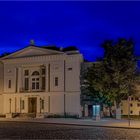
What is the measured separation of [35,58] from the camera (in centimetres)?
5503

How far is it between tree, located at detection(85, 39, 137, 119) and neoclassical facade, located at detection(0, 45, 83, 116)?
20.6 feet

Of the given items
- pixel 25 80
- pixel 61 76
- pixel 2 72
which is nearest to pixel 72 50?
pixel 61 76

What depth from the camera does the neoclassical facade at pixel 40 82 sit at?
172ft

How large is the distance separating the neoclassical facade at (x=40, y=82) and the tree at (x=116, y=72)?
6.29 m

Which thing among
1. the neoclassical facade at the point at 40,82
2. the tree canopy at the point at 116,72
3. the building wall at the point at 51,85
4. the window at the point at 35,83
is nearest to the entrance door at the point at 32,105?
the neoclassical facade at the point at 40,82

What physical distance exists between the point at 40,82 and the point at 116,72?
14.9 meters

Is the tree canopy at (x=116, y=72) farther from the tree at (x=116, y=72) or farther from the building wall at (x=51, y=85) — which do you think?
the building wall at (x=51, y=85)

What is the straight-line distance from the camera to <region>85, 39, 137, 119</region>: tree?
4500 centimetres

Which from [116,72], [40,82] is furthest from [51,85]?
[116,72]

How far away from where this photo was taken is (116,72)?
1768 inches

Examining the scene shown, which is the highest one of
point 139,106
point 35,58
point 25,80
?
point 35,58

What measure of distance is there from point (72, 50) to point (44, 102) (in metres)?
9.49

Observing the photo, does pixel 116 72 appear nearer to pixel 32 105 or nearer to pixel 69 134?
pixel 32 105

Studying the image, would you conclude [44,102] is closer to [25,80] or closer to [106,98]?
[25,80]
